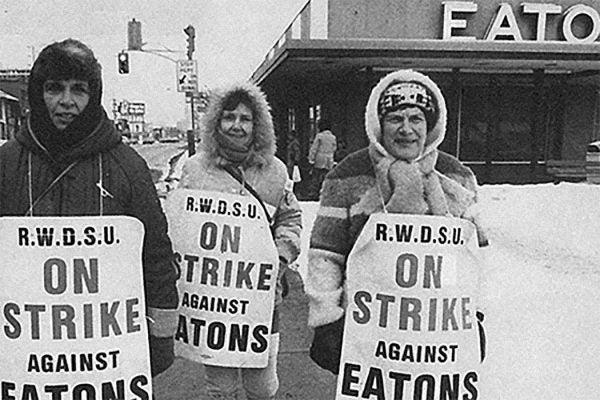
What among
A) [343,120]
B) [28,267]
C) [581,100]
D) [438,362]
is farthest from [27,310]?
[581,100]

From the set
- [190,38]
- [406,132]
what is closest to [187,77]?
[190,38]

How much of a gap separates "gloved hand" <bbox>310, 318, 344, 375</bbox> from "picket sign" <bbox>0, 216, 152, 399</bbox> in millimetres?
757

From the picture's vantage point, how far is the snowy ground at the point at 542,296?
4.33m

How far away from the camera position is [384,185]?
2.77 metres

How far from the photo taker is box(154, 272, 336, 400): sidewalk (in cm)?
430

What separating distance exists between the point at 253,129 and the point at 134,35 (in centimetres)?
2239

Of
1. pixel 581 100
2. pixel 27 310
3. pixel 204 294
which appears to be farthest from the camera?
pixel 581 100

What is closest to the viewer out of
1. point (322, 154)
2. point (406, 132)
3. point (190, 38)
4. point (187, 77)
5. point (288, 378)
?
point (406, 132)

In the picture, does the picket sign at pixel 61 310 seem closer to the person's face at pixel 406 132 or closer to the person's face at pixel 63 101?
the person's face at pixel 63 101

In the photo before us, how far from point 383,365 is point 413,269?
385 millimetres

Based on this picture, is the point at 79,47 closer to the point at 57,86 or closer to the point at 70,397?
the point at 57,86

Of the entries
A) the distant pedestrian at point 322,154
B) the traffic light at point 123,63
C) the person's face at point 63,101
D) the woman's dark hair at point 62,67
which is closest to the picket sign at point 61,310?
the person's face at point 63,101

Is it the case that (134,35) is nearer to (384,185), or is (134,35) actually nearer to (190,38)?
(190,38)

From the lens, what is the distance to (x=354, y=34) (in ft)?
55.1
